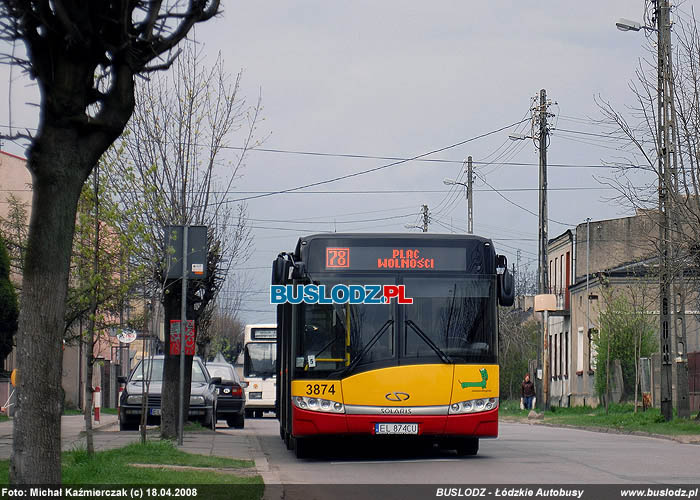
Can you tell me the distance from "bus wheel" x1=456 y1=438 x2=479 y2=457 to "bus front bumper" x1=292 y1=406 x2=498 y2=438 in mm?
811

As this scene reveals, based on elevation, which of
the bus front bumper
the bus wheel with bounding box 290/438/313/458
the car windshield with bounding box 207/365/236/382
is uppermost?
the car windshield with bounding box 207/365/236/382

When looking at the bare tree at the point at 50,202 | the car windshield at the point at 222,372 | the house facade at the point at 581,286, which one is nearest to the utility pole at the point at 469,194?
the house facade at the point at 581,286

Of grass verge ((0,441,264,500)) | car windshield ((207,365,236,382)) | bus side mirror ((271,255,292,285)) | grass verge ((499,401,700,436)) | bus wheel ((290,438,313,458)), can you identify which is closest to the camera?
grass verge ((0,441,264,500))

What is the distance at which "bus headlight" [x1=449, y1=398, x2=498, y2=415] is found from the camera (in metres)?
15.8

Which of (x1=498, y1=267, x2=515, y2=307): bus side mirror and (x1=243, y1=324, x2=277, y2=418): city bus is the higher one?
(x1=498, y1=267, x2=515, y2=307): bus side mirror

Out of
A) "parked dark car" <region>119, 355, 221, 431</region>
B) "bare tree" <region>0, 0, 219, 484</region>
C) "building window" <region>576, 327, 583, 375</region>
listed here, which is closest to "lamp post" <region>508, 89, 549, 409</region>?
"building window" <region>576, 327, 583, 375</region>

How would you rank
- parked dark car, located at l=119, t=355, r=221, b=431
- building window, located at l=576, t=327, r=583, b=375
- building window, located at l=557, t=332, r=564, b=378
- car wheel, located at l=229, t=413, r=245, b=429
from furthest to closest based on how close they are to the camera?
building window, located at l=557, t=332, r=564, b=378, building window, located at l=576, t=327, r=583, b=375, car wheel, located at l=229, t=413, r=245, b=429, parked dark car, located at l=119, t=355, r=221, b=431

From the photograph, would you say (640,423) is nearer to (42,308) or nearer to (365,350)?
(365,350)

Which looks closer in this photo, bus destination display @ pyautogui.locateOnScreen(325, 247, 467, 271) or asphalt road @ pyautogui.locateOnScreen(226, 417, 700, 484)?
asphalt road @ pyautogui.locateOnScreen(226, 417, 700, 484)

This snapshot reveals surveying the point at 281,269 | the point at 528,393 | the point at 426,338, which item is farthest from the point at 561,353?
the point at 281,269

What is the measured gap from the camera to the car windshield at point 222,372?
1211 inches

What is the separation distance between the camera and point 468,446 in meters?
16.9

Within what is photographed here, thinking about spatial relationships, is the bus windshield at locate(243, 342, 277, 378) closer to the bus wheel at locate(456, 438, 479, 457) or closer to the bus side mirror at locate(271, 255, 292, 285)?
the bus wheel at locate(456, 438, 479, 457)

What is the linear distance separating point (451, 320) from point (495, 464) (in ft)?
6.93
